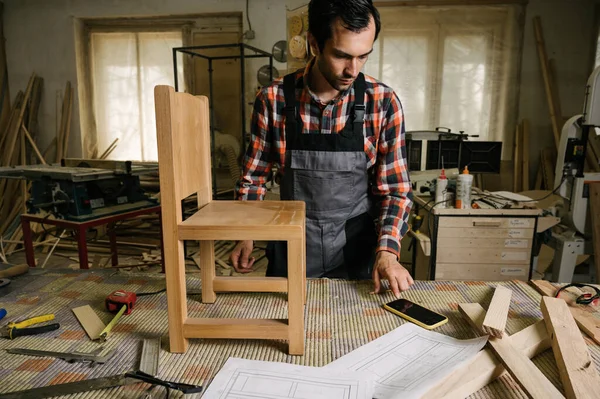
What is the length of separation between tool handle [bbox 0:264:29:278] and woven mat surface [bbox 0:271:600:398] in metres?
0.06

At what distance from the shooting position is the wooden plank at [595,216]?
2.26 m

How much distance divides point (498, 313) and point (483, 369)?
0.22 metres

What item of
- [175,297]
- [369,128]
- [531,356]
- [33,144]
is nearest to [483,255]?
[369,128]

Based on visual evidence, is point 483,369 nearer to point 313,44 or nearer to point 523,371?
point 523,371

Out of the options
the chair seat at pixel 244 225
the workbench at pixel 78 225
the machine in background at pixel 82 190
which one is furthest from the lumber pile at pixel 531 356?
the machine in background at pixel 82 190

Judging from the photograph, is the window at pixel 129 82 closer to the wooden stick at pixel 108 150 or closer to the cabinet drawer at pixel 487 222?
the wooden stick at pixel 108 150

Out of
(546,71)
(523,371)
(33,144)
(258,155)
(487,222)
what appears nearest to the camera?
(523,371)

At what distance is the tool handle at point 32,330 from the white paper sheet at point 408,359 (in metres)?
0.62

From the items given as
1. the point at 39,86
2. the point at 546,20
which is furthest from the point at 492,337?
the point at 39,86

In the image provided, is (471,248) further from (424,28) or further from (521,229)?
(424,28)

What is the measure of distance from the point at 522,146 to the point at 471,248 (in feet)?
8.19

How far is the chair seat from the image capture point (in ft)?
2.50

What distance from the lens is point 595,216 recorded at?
7.43 ft

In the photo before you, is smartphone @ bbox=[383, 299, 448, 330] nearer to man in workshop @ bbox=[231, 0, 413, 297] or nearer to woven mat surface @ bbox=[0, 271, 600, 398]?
woven mat surface @ bbox=[0, 271, 600, 398]
